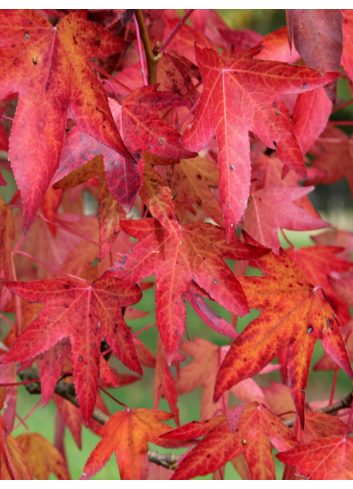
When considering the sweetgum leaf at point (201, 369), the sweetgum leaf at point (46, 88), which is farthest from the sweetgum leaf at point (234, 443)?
the sweetgum leaf at point (46, 88)

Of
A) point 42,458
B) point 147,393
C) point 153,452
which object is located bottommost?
point 147,393

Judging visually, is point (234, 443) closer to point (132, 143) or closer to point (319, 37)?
point (132, 143)

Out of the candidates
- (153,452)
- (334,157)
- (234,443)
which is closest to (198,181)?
(234,443)

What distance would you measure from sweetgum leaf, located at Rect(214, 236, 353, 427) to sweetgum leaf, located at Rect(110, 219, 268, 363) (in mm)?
44

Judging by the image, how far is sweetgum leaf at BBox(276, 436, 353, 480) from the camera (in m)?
0.49

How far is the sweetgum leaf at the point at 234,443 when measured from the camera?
50 cm

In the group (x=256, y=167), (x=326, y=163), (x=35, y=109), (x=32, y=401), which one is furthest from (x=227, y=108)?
(x=32, y=401)

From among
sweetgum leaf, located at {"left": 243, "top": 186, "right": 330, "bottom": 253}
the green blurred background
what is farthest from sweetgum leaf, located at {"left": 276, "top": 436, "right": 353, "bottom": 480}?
the green blurred background

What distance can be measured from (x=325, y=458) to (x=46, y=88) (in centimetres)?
56

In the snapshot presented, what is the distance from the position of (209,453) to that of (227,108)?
17.3 inches

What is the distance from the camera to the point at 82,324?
19.7 inches

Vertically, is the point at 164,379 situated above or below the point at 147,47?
below

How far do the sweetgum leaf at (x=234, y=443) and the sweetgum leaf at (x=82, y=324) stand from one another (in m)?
0.13
